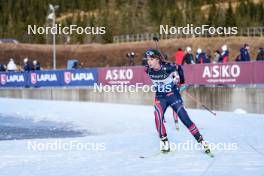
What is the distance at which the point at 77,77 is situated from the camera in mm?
26188

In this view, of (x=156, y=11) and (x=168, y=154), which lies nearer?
(x=168, y=154)

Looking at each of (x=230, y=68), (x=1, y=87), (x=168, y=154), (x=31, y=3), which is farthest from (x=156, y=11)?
(x=168, y=154)

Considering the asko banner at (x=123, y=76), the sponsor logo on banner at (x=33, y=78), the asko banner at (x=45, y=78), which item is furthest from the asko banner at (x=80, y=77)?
the sponsor logo on banner at (x=33, y=78)

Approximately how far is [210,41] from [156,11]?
44637mm

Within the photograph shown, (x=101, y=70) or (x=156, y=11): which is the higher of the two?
(x=156, y=11)

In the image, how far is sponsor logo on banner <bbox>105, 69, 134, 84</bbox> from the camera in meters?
23.0

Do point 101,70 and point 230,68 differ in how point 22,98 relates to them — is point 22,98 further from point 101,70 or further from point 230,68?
point 230,68

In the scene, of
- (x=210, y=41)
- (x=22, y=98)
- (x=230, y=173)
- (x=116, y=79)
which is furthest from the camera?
(x=210, y=41)

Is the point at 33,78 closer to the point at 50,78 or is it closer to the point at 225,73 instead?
the point at 50,78

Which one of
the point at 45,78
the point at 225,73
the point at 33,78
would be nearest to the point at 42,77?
the point at 45,78

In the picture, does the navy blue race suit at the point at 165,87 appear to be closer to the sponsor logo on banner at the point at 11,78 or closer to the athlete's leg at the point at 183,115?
the athlete's leg at the point at 183,115

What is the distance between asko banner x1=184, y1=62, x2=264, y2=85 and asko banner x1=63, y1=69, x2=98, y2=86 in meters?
6.31

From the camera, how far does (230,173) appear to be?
22.6 ft

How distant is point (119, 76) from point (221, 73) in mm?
6153
